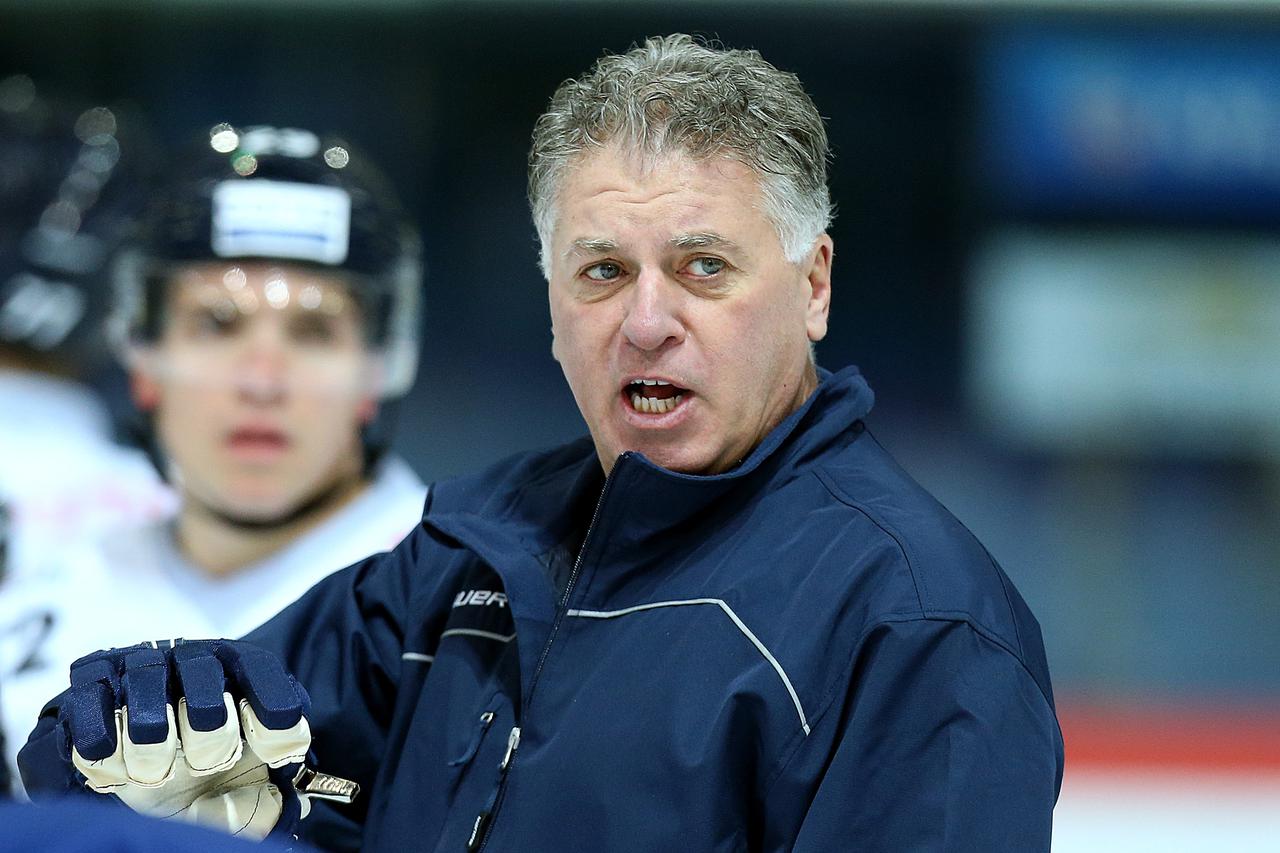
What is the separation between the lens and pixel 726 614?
4.31ft

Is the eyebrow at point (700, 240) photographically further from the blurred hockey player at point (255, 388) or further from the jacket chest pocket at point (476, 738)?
the blurred hockey player at point (255, 388)

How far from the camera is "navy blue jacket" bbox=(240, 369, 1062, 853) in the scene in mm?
1205

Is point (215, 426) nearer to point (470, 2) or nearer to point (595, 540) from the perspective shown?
point (595, 540)

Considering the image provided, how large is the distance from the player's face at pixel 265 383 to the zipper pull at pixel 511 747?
1082mm

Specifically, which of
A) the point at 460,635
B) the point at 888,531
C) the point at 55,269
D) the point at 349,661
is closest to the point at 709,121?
the point at 888,531

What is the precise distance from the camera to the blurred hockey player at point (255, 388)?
2.31 meters

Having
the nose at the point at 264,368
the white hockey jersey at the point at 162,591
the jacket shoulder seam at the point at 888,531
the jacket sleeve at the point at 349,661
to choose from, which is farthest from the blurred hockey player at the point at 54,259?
the jacket shoulder seam at the point at 888,531

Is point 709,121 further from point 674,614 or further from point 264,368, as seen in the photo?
point 264,368

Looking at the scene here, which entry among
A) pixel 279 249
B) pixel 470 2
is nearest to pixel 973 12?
pixel 470 2

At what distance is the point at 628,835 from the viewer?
1.26 m

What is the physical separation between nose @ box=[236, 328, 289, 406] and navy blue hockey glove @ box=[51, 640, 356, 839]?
988mm

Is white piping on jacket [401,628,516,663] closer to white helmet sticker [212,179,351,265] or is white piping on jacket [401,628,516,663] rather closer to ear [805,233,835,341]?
ear [805,233,835,341]

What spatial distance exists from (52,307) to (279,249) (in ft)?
5.44

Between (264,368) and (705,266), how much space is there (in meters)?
1.10
